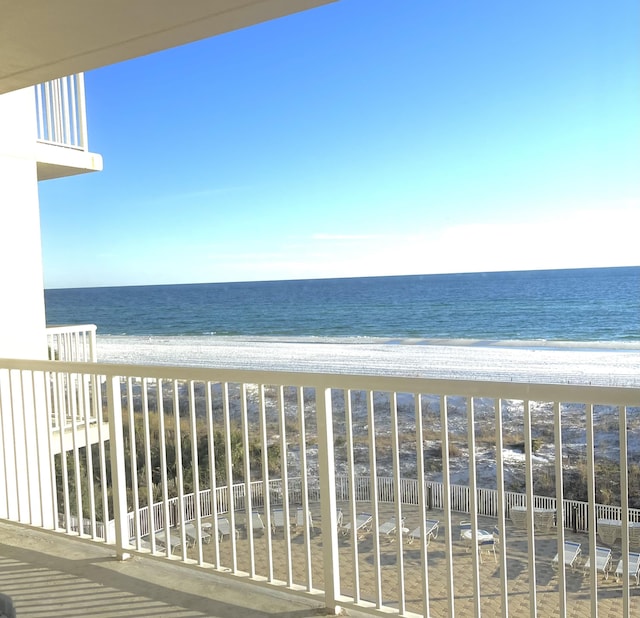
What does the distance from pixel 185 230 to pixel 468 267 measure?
16.0 metres

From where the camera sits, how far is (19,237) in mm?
4574

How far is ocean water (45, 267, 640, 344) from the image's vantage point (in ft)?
100

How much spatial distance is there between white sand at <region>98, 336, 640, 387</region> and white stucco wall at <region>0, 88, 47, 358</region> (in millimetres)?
18765

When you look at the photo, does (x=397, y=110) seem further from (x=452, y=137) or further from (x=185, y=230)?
(x=185, y=230)

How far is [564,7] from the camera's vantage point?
1300 inches

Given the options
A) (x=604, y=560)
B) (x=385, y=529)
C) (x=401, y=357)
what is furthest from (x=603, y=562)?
(x=401, y=357)

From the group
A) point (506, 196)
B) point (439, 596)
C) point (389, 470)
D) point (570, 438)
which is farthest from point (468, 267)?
point (439, 596)

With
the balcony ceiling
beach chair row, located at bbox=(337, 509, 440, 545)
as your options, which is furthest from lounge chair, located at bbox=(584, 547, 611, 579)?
the balcony ceiling

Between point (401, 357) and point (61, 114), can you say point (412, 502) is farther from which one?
point (401, 357)

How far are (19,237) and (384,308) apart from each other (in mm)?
30584

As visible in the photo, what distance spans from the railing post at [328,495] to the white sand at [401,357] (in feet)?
65.7

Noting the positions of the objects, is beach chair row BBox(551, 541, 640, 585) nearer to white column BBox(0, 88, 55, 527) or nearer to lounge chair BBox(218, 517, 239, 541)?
lounge chair BBox(218, 517, 239, 541)

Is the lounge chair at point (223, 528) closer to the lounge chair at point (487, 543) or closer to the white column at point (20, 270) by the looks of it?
the lounge chair at point (487, 543)

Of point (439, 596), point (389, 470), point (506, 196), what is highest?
point (506, 196)
